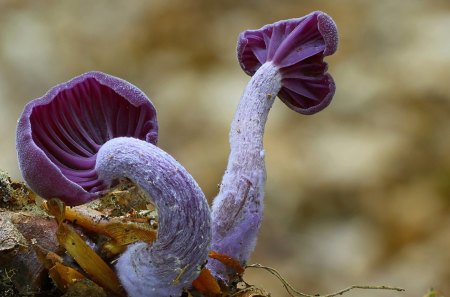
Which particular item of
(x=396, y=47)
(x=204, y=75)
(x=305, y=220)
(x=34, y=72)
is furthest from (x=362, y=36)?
(x=34, y=72)

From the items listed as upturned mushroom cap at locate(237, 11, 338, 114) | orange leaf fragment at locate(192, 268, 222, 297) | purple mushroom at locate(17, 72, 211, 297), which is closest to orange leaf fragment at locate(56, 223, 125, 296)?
purple mushroom at locate(17, 72, 211, 297)

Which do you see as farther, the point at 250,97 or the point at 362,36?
the point at 362,36

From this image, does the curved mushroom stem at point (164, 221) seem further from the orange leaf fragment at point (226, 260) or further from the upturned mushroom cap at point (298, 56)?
the upturned mushroom cap at point (298, 56)

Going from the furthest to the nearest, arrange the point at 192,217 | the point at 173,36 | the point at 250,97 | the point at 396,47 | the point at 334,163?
the point at 173,36
the point at 396,47
the point at 334,163
the point at 250,97
the point at 192,217

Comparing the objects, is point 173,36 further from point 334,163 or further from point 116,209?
point 116,209

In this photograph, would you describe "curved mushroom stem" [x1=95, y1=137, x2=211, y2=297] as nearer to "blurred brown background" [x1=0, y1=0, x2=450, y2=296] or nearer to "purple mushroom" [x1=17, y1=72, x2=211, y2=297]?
"purple mushroom" [x1=17, y1=72, x2=211, y2=297]

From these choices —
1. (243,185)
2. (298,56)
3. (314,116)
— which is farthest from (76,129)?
(314,116)
